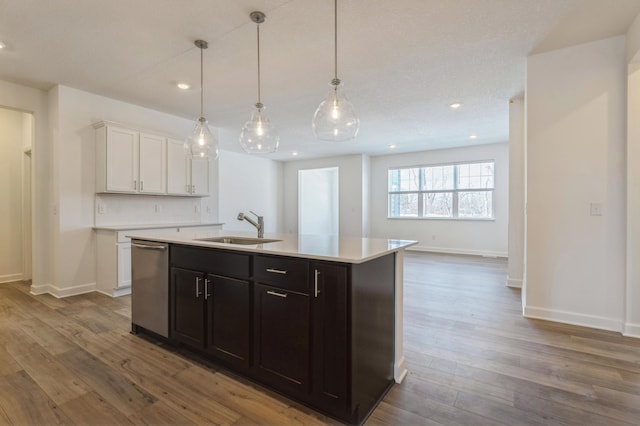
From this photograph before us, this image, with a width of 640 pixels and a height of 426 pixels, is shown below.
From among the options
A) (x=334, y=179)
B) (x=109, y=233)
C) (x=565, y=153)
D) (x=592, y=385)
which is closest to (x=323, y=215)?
(x=334, y=179)

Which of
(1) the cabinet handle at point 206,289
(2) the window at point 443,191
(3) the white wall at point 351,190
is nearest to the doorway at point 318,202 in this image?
(3) the white wall at point 351,190

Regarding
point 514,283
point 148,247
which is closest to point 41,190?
point 148,247

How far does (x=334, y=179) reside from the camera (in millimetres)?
10141

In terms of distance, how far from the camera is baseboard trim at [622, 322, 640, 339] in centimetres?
262

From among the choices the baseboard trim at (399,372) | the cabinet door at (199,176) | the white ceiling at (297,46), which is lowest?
the baseboard trim at (399,372)

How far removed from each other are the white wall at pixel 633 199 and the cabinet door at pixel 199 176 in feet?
16.3

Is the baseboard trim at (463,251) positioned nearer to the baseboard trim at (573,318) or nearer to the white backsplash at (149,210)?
the baseboard trim at (573,318)

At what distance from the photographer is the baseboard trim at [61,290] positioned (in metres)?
3.79

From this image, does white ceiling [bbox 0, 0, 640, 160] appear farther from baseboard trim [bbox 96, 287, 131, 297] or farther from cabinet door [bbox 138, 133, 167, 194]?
baseboard trim [bbox 96, 287, 131, 297]

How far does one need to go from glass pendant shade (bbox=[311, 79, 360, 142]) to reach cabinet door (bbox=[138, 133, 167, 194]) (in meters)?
3.00

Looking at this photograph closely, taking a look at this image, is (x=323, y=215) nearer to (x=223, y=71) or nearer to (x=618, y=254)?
(x=223, y=71)

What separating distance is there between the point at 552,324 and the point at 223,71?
412 centimetres

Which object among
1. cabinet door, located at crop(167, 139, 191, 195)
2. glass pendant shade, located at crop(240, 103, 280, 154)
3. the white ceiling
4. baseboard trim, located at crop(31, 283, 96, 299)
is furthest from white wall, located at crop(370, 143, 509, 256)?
baseboard trim, located at crop(31, 283, 96, 299)

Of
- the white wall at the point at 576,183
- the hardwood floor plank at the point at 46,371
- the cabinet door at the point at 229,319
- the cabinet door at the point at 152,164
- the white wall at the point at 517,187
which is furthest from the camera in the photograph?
the cabinet door at the point at 152,164
